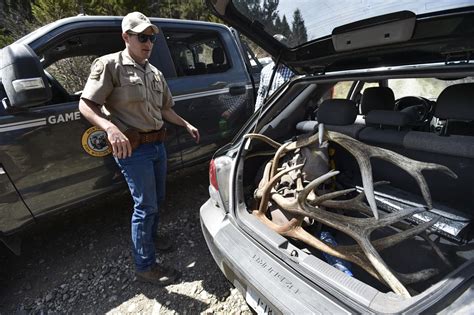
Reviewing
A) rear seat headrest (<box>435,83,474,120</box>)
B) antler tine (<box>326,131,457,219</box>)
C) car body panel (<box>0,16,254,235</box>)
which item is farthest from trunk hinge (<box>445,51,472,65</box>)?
car body panel (<box>0,16,254,235</box>)

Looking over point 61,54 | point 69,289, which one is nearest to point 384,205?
point 69,289

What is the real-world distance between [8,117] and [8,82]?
0.37 meters

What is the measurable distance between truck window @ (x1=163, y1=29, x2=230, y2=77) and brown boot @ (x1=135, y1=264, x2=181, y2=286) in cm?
191

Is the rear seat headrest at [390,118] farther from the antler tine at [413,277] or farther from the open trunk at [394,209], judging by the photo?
the antler tine at [413,277]

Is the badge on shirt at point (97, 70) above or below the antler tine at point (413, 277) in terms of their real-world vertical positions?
above

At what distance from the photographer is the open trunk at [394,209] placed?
47.4 inches

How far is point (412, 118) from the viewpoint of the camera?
208 centimetres

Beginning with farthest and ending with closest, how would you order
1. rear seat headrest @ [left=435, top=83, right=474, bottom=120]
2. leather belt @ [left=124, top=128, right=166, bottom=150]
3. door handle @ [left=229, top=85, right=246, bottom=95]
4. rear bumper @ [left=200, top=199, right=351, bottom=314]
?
door handle @ [left=229, top=85, right=246, bottom=95]
leather belt @ [left=124, top=128, right=166, bottom=150]
rear seat headrest @ [left=435, top=83, right=474, bottom=120]
rear bumper @ [left=200, top=199, right=351, bottom=314]

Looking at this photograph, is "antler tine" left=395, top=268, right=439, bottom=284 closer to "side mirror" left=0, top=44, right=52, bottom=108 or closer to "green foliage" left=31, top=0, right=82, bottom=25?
"side mirror" left=0, top=44, right=52, bottom=108

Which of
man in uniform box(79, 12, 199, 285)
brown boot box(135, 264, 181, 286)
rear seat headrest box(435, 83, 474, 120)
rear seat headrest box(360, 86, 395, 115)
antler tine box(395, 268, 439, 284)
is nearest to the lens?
antler tine box(395, 268, 439, 284)

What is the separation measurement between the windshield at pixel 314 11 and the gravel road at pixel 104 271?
1.84m

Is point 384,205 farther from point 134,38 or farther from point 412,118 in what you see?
point 134,38

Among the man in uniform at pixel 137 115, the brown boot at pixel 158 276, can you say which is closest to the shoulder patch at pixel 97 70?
the man in uniform at pixel 137 115

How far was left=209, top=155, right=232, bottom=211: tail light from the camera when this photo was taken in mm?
1855
